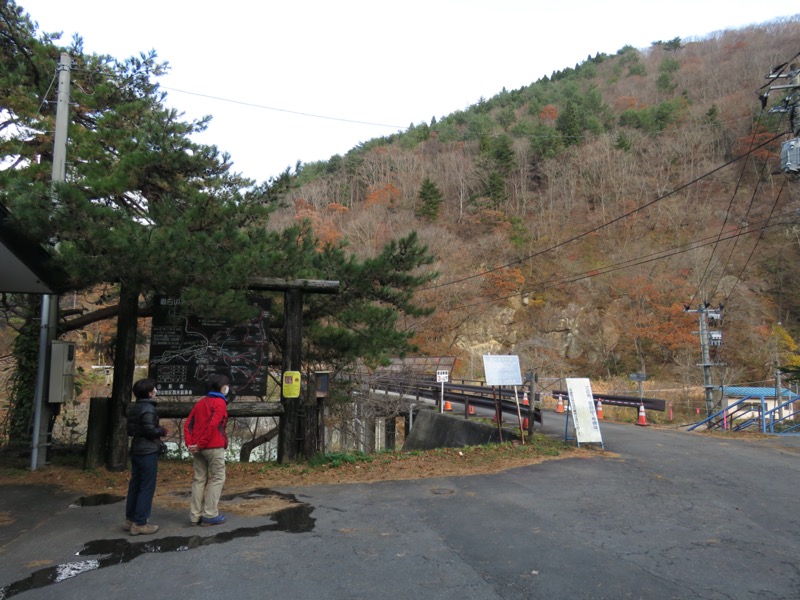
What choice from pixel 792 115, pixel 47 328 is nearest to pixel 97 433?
pixel 47 328

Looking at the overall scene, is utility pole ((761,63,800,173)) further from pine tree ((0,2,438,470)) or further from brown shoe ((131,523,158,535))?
brown shoe ((131,523,158,535))

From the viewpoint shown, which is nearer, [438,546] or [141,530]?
[438,546]

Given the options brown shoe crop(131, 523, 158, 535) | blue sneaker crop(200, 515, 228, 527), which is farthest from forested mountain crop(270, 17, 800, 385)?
brown shoe crop(131, 523, 158, 535)

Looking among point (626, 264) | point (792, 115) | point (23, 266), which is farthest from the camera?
point (626, 264)

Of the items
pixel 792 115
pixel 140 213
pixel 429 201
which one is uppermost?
pixel 429 201

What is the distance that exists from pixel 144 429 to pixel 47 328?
4471mm

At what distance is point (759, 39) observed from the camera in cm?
7906

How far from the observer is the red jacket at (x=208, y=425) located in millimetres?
5484

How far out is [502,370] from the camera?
457 inches

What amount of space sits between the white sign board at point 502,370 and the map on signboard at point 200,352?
4958 mm

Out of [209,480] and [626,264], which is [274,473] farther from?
[626,264]

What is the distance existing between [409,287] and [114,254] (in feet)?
16.2

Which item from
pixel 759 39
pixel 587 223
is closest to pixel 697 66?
pixel 759 39

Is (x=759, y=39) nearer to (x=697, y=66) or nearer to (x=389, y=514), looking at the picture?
(x=697, y=66)
